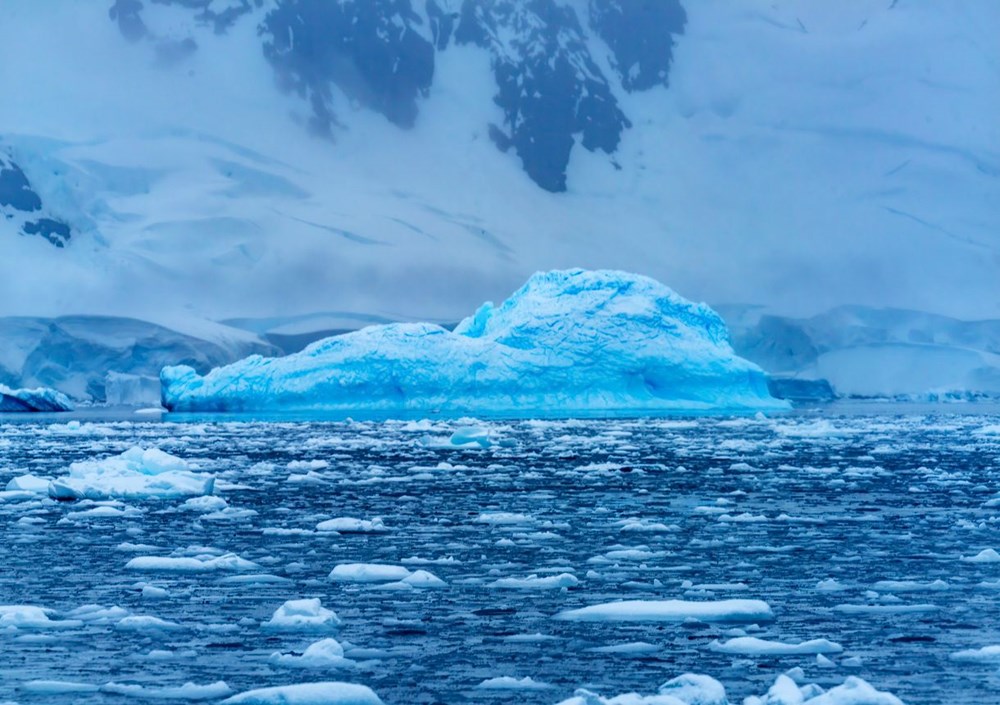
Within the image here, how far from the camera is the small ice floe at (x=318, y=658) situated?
5.03 m

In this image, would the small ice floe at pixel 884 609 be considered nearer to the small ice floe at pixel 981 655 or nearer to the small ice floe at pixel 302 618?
the small ice floe at pixel 981 655

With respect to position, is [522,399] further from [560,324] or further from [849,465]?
[849,465]

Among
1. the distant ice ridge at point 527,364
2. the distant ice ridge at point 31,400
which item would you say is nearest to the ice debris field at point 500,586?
the distant ice ridge at point 527,364

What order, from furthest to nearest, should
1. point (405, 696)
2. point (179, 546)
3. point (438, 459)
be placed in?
point (438, 459), point (179, 546), point (405, 696)

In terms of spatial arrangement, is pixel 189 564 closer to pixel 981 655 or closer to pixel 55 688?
pixel 55 688

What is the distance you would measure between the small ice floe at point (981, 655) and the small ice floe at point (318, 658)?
242 centimetres

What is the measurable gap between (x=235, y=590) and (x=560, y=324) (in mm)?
28931

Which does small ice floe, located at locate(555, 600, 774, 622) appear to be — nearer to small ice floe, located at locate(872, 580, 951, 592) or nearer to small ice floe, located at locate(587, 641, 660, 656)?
small ice floe, located at locate(587, 641, 660, 656)

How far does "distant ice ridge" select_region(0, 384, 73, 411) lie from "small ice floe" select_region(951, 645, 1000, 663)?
1686 inches

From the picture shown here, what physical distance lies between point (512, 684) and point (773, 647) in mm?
1215

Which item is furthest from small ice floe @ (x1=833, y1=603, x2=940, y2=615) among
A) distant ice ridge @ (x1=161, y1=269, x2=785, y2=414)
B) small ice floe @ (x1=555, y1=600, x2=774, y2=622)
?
distant ice ridge @ (x1=161, y1=269, x2=785, y2=414)

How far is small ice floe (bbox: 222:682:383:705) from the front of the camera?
4.35 m

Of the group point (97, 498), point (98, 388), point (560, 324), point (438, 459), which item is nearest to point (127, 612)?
point (97, 498)

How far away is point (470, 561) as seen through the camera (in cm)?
780
